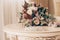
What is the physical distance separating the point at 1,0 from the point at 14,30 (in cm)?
105

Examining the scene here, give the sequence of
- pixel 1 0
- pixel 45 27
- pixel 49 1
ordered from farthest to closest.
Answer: pixel 1 0, pixel 49 1, pixel 45 27

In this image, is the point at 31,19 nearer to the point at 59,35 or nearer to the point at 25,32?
the point at 25,32

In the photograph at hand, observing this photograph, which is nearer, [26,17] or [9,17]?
[26,17]

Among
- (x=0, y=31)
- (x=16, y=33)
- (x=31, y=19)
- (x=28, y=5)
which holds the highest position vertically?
(x=28, y=5)

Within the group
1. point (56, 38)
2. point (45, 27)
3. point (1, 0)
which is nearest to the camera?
point (56, 38)

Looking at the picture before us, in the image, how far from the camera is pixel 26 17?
6.26 feet

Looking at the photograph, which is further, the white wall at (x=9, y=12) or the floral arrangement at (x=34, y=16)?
the white wall at (x=9, y=12)

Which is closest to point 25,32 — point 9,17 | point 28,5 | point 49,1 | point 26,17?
point 26,17

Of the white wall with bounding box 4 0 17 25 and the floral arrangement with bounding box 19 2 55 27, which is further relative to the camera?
the white wall with bounding box 4 0 17 25

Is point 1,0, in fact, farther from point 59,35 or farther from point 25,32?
point 59,35

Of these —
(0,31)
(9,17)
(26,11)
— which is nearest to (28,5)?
(26,11)

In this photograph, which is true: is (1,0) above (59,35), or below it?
above

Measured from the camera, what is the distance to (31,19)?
1.92 m

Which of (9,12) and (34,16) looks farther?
(9,12)
